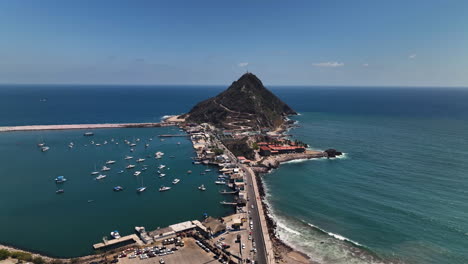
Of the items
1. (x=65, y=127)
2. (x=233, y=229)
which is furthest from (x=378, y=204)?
(x=65, y=127)

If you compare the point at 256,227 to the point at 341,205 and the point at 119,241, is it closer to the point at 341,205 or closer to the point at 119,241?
the point at 341,205

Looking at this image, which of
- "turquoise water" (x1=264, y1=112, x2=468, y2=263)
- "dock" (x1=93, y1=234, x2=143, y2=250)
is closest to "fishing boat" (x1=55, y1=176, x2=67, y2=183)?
"dock" (x1=93, y1=234, x2=143, y2=250)

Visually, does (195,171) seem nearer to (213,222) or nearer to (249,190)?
(249,190)

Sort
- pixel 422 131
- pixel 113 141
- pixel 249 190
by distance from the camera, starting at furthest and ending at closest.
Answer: pixel 422 131 → pixel 113 141 → pixel 249 190

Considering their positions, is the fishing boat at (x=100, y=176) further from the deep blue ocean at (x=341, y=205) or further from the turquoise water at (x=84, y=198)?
the deep blue ocean at (x=341, y=205)

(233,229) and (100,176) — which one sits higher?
(233,229)

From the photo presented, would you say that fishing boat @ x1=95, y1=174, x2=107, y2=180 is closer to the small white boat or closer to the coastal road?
the small white boat

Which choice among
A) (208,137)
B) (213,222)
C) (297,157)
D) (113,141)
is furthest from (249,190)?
(113,141)
